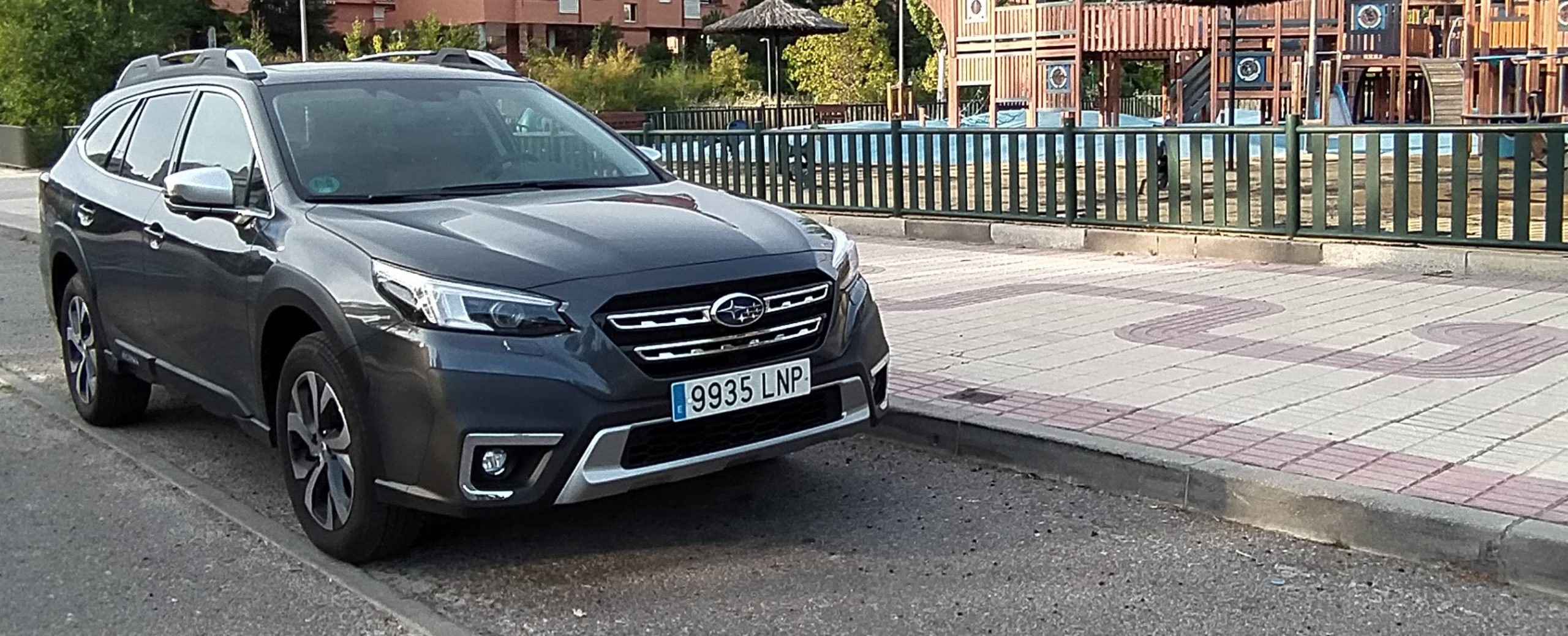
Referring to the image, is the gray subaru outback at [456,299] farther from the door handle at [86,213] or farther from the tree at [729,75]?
the tree at [729,75]

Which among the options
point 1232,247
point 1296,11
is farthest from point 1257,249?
point 1296,11

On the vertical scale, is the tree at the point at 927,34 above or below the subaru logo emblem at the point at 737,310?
above

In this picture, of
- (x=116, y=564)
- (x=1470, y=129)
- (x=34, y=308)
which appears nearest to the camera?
(x=116, y=564)

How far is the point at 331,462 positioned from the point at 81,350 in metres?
2.97

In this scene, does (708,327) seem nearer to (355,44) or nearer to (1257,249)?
(1257,249)

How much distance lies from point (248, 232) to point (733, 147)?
1163 cm

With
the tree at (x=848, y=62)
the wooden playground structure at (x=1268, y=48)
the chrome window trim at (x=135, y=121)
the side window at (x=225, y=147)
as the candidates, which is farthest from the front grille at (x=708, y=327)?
the tree at (x=848, y=62)

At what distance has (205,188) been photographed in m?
5.46

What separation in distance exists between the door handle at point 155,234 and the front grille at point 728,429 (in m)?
2.51

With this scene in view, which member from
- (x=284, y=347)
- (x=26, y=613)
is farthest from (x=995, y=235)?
(x=26, y=613)

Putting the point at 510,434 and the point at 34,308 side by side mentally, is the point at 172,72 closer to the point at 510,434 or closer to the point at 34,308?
the point at 510,434

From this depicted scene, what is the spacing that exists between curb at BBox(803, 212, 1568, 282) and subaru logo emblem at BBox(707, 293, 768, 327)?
7101 mm

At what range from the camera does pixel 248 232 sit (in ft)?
17.9

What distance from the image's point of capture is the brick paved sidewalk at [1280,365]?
Answer: 5656mm
